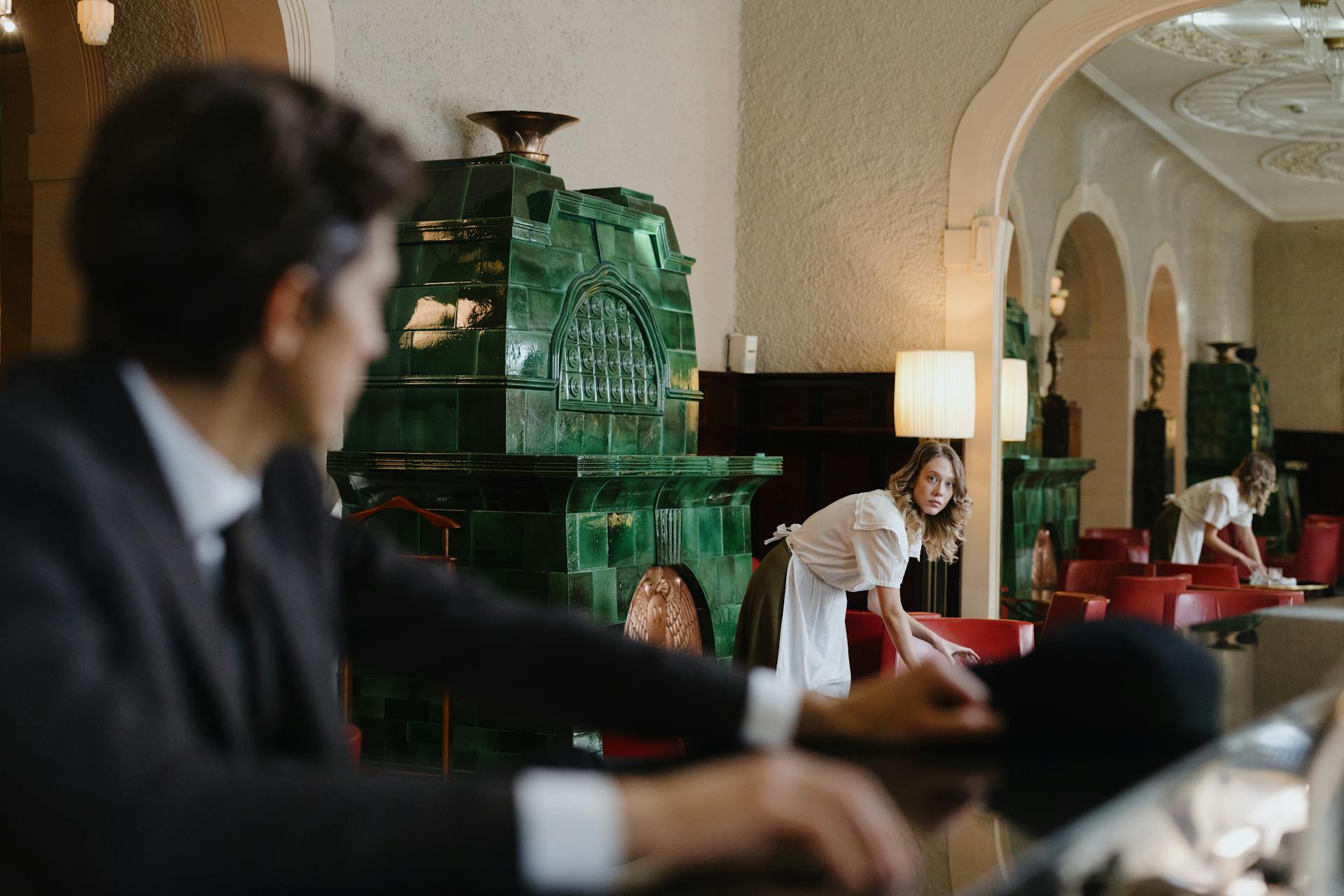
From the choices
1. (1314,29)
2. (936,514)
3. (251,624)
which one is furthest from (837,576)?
(1314,29)

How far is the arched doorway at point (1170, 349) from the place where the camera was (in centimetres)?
1526

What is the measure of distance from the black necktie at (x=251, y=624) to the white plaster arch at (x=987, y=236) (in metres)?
6.54

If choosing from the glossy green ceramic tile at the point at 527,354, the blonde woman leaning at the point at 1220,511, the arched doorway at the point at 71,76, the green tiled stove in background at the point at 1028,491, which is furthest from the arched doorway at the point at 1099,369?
the arched doorway at the point at 71,76

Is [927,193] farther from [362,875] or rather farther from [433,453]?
[362,875]

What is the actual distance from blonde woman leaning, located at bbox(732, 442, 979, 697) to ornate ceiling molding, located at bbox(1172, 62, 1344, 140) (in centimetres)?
802

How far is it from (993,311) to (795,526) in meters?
2.90

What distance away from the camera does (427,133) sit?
548 centimetres

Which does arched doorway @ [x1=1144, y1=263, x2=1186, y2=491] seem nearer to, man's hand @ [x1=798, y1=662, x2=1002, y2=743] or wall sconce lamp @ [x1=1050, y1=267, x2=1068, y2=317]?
wall sconce lamp @ [x1=1050, y1=267, x2=1068, y2=317]

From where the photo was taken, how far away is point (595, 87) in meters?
6.73

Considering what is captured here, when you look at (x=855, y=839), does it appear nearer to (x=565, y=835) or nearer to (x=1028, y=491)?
(x=565, y=835)

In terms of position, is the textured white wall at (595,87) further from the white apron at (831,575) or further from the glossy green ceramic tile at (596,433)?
the white apron at (831,575)

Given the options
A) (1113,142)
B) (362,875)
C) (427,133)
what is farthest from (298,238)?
(1113,142)

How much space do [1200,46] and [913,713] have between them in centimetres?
1078

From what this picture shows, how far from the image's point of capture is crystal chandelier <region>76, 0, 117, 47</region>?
13.4 ft
